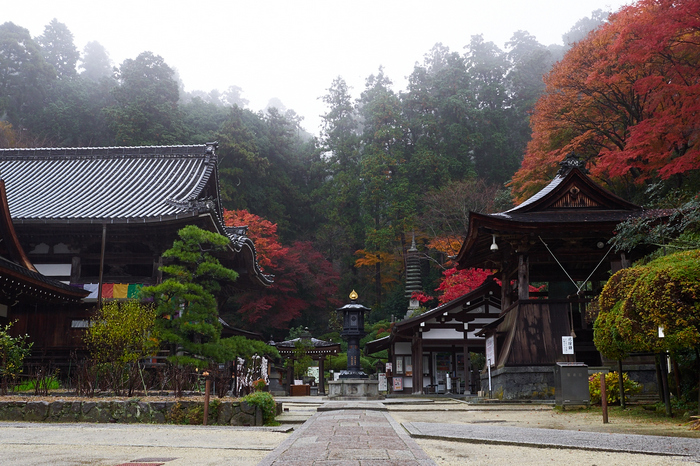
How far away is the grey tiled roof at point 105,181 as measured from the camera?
1672 centimetres

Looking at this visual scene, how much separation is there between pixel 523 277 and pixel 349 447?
395 inches

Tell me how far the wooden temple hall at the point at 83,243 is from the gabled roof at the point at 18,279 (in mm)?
25


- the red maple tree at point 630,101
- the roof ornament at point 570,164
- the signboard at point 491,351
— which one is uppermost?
the red maple tree at point 630,101

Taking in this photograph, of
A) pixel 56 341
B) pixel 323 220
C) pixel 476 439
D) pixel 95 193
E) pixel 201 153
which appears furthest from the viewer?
pixel 323 220

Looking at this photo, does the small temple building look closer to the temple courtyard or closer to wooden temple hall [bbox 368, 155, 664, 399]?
wooden temple hall [bbox 368, 155, 664, 399]

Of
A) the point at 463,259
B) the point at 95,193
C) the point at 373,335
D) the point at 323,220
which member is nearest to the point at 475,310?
the point at 463,259

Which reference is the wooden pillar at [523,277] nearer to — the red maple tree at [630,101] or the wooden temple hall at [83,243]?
the red maple tree at [630,101]

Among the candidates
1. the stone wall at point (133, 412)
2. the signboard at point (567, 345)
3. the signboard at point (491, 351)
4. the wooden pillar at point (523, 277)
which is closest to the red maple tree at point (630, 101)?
the wooden pillar at point (523, 277)

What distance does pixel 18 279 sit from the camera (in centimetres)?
1316

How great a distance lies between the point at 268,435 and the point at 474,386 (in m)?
21.5

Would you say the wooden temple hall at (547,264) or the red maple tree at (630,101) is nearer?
the wooden temple hall at (547,264)

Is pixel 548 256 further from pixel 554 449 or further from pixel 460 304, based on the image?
pixel 554 449

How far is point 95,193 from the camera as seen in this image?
1912cm

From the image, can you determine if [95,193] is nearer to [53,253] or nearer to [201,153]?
[53,253]
